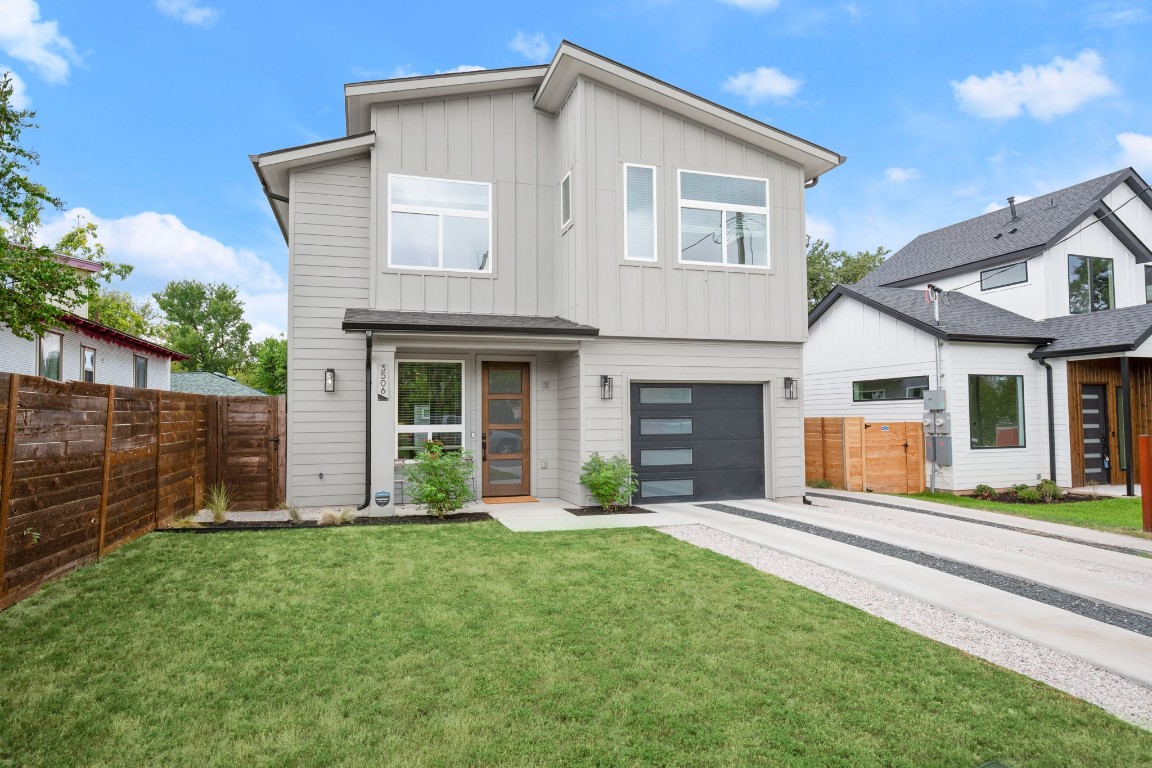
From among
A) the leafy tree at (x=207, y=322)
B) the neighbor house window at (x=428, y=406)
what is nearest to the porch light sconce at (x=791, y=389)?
the neighbor house window at (x=428, y=406)

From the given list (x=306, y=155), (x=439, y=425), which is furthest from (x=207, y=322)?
(x=439, y=425)

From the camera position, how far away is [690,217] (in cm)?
1034

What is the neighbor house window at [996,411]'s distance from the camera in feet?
44.7

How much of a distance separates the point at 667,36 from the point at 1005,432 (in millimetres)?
14442

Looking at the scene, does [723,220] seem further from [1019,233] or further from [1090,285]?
[1090,285]

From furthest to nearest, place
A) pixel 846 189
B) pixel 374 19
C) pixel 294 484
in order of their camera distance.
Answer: pixel 846 189
pixel 374 19
pixel 294 484

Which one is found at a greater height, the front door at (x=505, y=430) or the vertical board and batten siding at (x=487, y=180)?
the vertical board and batten siding at (x=487, y=180)

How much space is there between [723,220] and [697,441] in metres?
3.62

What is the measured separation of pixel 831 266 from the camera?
34.1 meters

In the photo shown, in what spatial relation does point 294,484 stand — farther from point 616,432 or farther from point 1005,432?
point 1005,432

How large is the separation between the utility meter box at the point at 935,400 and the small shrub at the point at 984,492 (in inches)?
70.0

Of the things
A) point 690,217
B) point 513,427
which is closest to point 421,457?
point 513,427

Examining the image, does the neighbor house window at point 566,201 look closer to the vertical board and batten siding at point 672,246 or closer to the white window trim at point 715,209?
the vertical board and batten siding at point 672,246

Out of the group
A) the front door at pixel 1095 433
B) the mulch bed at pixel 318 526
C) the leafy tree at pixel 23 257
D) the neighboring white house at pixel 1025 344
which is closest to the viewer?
the mulch bed at pixel 318 526
